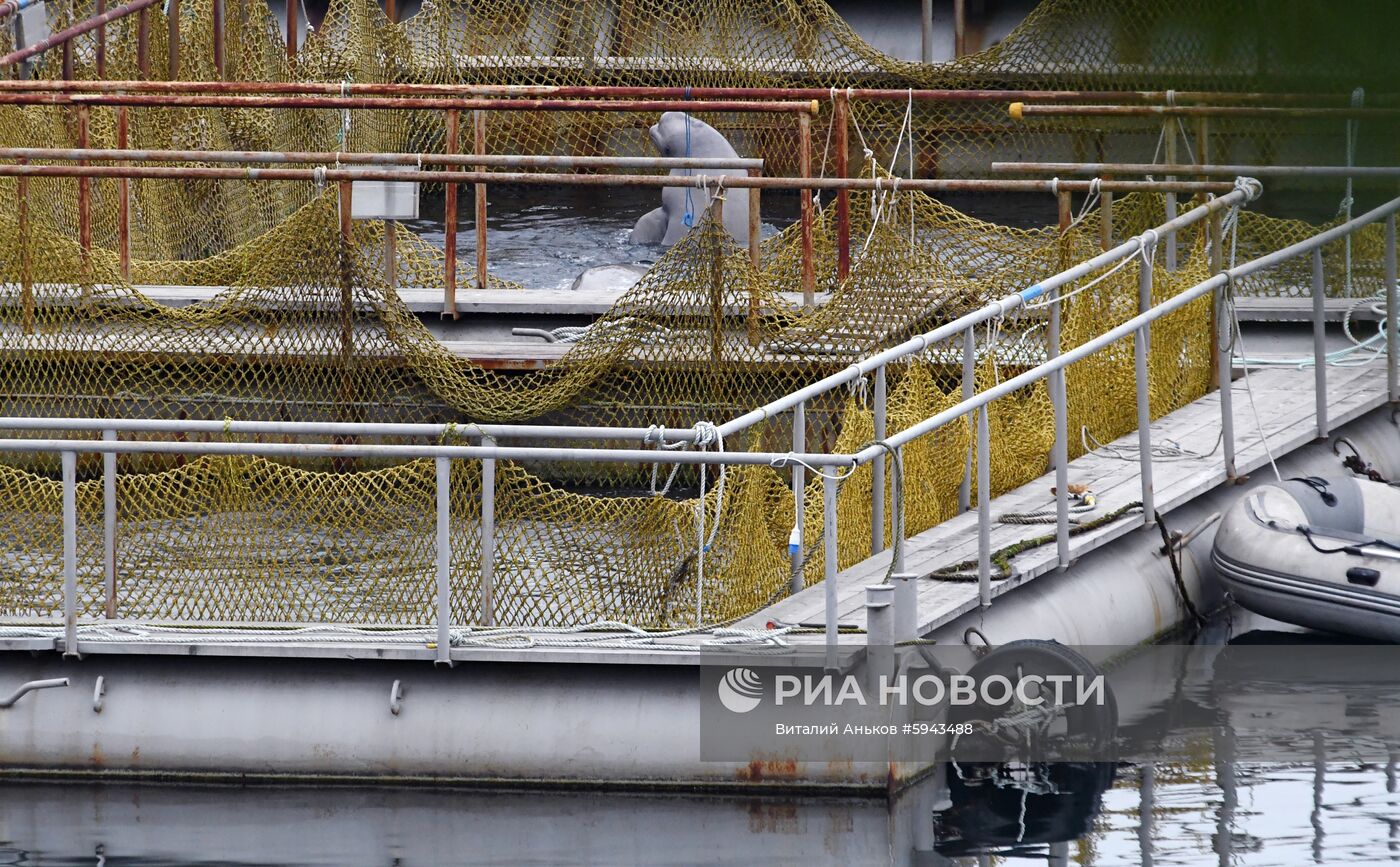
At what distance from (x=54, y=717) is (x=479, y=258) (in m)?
6.37

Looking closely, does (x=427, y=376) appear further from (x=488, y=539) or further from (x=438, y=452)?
(x=438, y=452)

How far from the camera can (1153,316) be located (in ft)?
30.0

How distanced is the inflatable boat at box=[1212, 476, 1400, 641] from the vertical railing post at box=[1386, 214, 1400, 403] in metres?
2.12

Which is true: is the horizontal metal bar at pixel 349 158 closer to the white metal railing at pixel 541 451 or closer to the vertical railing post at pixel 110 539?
the white metal railing at pixel 541 451

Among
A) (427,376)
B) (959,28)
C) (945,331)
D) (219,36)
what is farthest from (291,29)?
(945,331)

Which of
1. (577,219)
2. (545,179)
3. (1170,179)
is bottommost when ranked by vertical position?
(545,179)

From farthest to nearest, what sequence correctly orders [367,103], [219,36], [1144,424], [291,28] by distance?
1. [291,28]
2. [219,36]
3. [367,103]
4. [1144,424]

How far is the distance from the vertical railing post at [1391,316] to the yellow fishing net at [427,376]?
109cm

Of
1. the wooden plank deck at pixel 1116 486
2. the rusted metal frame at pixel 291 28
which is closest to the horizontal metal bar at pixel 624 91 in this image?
the wooden plank deck at pixel 1116 486

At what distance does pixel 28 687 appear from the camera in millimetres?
6988

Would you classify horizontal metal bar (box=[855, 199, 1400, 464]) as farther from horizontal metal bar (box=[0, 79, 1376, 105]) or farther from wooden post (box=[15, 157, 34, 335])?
wooden post (box=[15, 157, 34, 335])

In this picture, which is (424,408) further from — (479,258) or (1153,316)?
(1153,316)
